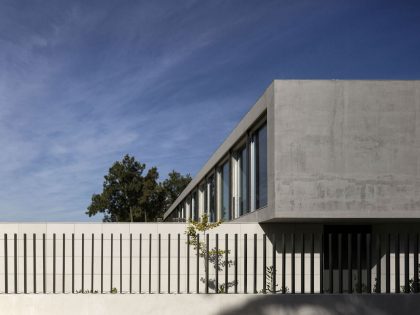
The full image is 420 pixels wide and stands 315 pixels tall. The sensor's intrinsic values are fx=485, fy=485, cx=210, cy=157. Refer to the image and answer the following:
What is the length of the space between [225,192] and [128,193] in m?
35.3

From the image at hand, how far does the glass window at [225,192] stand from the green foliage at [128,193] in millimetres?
32892

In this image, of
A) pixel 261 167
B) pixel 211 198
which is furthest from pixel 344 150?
pixel 211 198

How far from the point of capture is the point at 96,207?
200 ft

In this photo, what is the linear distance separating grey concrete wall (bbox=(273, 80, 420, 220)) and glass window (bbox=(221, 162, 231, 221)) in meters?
10.8

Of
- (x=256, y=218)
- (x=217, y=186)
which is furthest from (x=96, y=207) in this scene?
(x=256, y=218)

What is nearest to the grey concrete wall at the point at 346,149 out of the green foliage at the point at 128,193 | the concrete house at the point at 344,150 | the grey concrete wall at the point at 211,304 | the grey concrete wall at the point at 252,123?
the concrete house at the point at 344,150

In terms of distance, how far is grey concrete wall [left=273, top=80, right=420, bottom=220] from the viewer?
47.8 ft

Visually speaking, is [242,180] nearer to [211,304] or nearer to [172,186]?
[211,304]

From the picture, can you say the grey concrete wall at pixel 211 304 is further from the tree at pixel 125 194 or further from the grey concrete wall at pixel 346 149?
the tree at pixel 125 194

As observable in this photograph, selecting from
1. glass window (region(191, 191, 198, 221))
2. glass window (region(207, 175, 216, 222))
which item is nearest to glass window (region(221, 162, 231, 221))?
glass window (region(207, 175, 216, 222))

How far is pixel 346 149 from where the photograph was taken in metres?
14.7

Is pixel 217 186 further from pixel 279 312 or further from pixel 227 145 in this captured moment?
pixel 279 312

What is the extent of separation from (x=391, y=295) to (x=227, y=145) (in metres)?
16.4

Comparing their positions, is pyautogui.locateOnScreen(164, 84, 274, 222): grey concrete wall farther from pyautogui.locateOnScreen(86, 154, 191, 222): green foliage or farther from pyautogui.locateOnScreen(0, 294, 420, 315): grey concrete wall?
pyautogui.locateOnScreen(86, 154, 191, 222): green foliage
